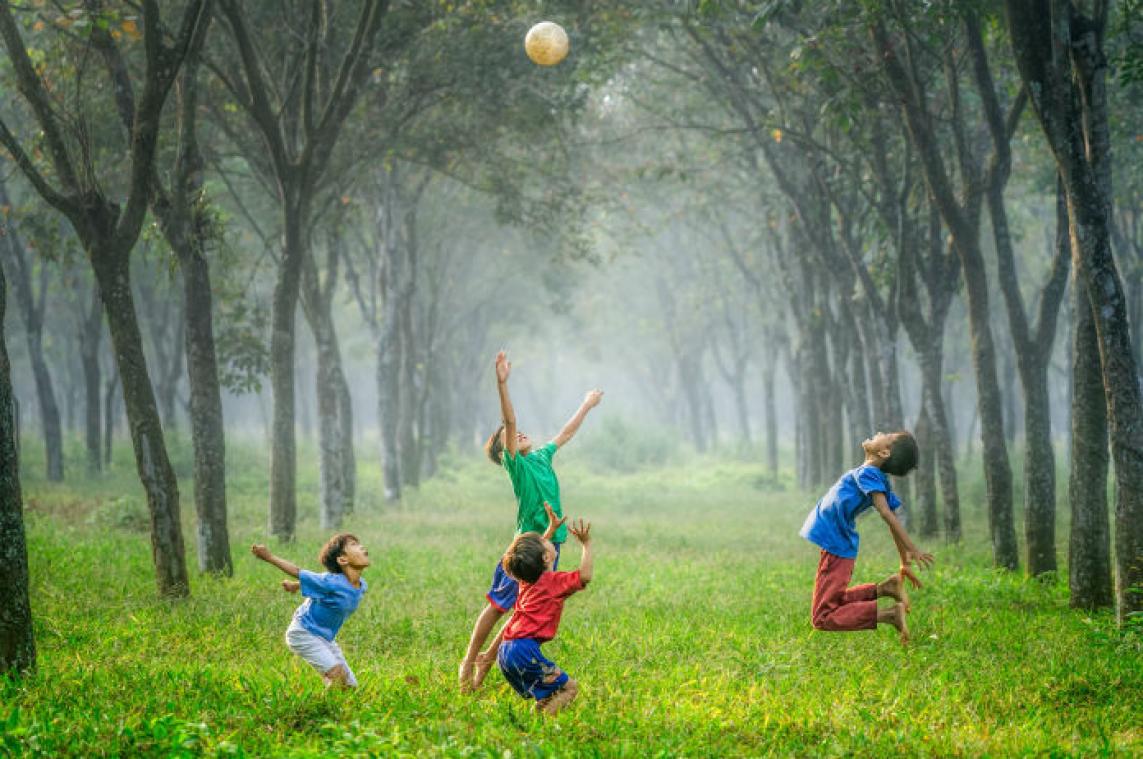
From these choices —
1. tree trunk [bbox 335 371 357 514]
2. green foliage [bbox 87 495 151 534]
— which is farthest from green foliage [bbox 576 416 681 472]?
green foliage [bbox 87 495 151 534]

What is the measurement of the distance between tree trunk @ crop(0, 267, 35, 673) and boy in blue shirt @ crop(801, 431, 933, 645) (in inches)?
209

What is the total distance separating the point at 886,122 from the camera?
52.3 feet

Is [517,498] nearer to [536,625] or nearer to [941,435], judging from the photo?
[536,625]

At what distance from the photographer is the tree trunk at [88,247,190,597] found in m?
9.46

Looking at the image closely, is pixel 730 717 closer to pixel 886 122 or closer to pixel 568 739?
pixel 568 739

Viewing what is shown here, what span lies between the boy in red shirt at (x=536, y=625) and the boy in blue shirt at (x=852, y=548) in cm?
246

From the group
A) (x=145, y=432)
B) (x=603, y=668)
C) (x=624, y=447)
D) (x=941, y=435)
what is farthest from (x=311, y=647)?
(x=624, y=447)

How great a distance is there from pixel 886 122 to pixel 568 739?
13160 mm

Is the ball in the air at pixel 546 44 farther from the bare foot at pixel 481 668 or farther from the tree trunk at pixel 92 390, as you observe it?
the tree trunk at pixel 92 390

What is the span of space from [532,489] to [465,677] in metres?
1.31

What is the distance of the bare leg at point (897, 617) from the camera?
24.8ft

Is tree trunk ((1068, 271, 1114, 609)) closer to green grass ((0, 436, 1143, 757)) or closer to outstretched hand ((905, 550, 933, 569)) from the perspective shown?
green grass ((0, 436, 1143, 757))

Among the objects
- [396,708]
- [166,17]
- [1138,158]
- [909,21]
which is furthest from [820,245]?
[396,708]

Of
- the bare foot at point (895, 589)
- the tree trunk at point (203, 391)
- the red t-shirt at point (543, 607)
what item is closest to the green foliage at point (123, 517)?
the tree trunk at point (203, 391)
